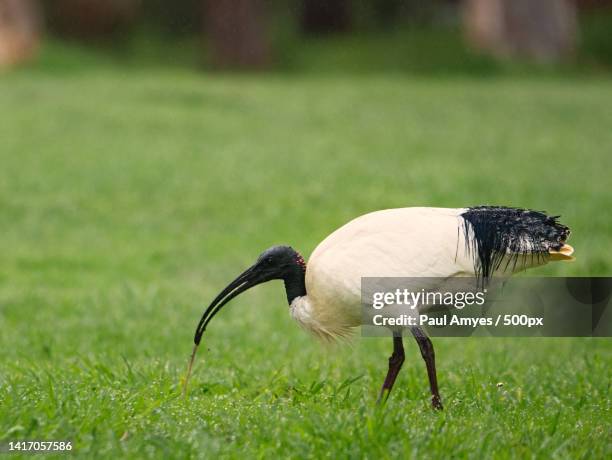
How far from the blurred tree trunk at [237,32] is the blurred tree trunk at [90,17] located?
9.81 ft

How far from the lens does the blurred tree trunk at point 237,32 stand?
26.0 m

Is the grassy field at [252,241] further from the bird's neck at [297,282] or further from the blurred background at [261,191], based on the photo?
the bird's neck at [297,282]

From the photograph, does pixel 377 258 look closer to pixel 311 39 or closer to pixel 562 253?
pixel 562 253

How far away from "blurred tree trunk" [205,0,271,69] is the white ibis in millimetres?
22076

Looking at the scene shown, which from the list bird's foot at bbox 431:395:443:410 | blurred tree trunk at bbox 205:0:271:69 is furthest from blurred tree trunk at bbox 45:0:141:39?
bird's foot at bbox 431:395:443:410

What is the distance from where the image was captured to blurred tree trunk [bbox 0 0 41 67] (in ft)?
79.0

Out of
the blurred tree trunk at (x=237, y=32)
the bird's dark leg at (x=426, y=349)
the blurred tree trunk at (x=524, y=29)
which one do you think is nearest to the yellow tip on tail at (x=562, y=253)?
the bird's dark leg at (x=426, y=349)

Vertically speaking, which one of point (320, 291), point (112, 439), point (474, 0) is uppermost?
point (474, 0)

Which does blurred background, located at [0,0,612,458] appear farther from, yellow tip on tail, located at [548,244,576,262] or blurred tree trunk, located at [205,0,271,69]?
yellow tip on tail, located at [548,244,576,262]

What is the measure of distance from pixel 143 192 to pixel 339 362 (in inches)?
301

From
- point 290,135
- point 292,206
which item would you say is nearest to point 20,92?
point 290,135

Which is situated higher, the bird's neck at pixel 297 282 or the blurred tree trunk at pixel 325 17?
the blurred tree trunk at pixel 325 17

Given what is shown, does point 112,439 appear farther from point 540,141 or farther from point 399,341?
point 540,141

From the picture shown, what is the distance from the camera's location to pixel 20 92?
67.6 feet
